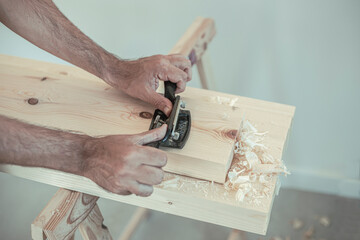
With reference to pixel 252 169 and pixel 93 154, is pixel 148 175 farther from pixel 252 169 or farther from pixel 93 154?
pixel 252 169

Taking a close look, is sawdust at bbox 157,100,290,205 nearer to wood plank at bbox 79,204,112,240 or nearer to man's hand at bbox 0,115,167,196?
man's hand at bbox 0,115,167,196

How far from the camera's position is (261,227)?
0.93 meters

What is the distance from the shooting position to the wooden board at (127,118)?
953 mm

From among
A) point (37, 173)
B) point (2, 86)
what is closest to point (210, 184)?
point (37, 173)

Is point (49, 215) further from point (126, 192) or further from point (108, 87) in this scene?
point (108, 87)

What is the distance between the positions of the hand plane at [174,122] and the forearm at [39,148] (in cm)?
18

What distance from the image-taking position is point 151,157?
2.93ft

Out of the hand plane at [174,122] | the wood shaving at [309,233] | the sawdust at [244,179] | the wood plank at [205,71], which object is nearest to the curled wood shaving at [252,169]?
the sawdust at [244,179]

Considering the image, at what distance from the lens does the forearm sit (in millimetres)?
947

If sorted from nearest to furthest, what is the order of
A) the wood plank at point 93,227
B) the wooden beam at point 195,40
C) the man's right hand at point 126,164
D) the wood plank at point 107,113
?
the man's right hand at point 126,164 → the wood plank at point 107,113 → the wood plank at point 93,227 → the wooden beam at point 195,40

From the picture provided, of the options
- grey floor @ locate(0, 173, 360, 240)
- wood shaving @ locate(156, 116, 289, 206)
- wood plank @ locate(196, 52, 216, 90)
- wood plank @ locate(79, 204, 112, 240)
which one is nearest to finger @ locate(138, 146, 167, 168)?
wood shaving @ locate(156, 116, 289, 206)

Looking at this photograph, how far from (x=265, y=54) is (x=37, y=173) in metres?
1.40

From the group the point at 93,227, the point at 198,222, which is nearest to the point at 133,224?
the point at 198,222

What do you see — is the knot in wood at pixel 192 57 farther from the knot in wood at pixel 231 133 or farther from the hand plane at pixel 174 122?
the knot in wood at pixel 231 133
